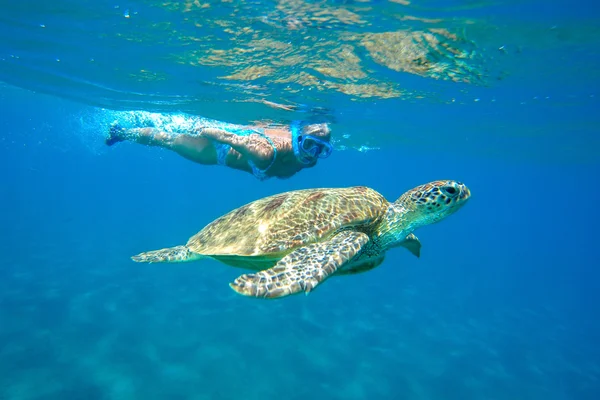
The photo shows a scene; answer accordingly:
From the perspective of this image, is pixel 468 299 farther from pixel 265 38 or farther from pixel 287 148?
pixel 265 38

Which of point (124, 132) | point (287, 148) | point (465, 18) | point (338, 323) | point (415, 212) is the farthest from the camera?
point (338, 323)

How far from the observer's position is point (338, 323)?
15328mm

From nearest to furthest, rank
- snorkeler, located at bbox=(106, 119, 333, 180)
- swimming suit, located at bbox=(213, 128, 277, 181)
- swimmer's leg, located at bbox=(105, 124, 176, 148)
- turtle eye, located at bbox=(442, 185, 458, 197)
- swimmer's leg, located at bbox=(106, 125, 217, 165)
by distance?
turtle eye, located at bbox=(442, 185, 458, 197) → snorkeler, located at bbox=(106, 119, 333, 180) → swimming suit, located at bbox=(213, 128, 277, 181) → swimmer's leg, located at bbox=(106, 125, 217, 165) → swimmer's leg, located at bbox=(105, 124, 176, 148)

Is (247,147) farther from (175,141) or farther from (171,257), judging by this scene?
(171,257)

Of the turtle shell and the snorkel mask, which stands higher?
the snorkel mask

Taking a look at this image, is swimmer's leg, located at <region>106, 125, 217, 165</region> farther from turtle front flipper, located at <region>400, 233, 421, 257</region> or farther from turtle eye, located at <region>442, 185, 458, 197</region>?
turtle eye, located at <region>442, 185, 458, 197</region>

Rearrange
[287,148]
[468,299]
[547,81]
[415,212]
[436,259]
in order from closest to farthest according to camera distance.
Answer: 1. [415,212]
2. [287,148]
3. [547,81]
4. [468,299]
5. [436,259]

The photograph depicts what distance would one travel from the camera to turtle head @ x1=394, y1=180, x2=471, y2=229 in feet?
16.3

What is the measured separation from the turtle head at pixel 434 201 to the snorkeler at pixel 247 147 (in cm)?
445

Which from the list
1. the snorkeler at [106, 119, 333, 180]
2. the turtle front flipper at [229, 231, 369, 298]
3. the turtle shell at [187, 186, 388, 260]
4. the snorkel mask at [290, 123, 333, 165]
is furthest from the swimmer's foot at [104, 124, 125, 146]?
the turtle front flipper at [229, 231, 369, 298]

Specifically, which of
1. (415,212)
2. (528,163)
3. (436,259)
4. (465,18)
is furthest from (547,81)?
(528,163)

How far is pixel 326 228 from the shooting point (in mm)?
5094

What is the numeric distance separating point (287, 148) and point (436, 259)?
113ft

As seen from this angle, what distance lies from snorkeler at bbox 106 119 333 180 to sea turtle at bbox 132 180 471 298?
138 inches
